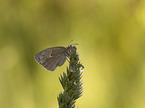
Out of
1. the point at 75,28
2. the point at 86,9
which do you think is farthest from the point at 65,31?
the point at 86,9

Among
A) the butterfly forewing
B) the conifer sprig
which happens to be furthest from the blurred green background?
the conifer sprig

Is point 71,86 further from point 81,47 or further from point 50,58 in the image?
point 81,47

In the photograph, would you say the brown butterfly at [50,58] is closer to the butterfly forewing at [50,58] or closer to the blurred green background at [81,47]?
the butterfly forewing at [50,58]

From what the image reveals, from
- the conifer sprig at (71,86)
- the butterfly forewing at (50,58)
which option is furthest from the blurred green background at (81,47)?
the conifer sprig at (71,86)

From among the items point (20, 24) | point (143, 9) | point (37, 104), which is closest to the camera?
point (37, 104)

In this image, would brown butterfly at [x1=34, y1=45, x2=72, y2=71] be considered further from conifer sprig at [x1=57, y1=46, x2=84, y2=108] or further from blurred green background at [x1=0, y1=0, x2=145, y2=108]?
blurred green background at [x1=0, y1=0, x2=145, y2=108]

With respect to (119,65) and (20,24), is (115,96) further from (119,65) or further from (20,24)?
(20,24)
